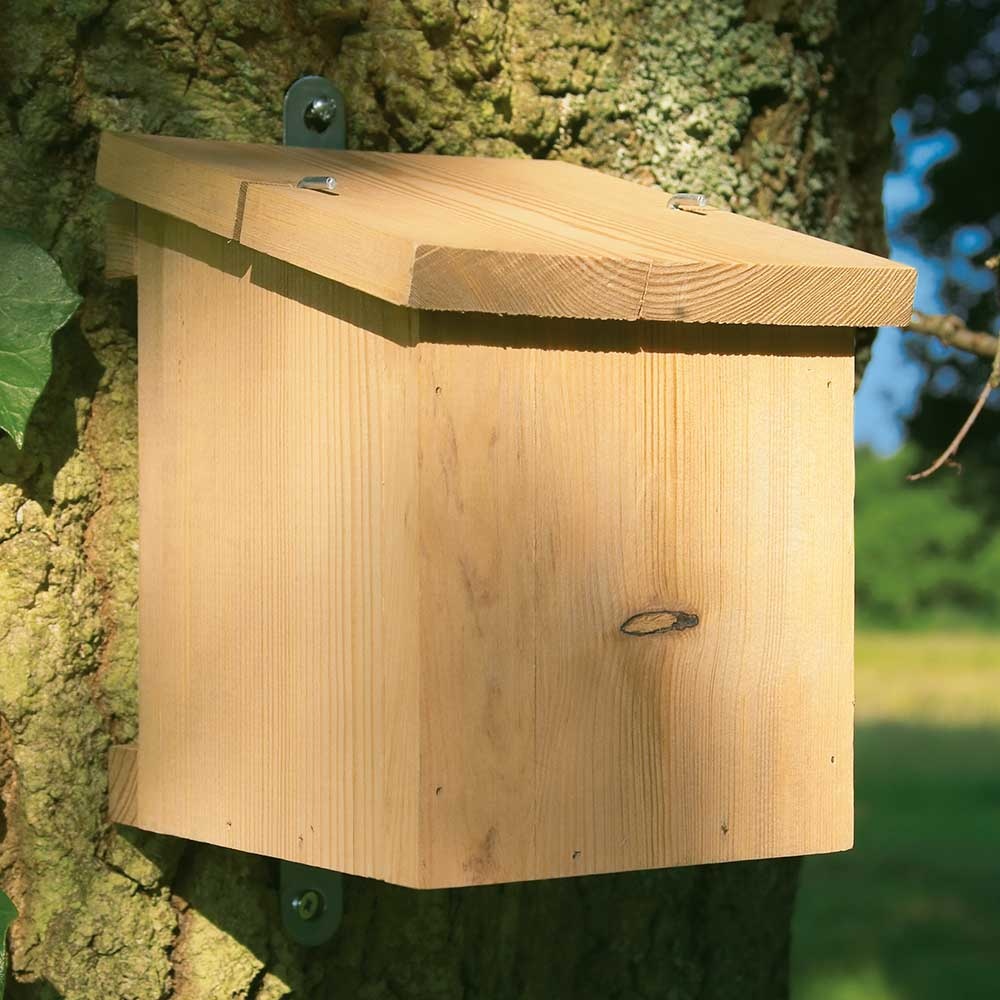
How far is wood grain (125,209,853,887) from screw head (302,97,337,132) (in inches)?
9.4

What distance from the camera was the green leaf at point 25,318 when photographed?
57.1 inches

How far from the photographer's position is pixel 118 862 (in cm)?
163

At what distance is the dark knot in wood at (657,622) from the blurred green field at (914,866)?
3.96 meters

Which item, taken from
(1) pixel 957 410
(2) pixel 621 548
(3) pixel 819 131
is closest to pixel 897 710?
(1) pixel 957 410

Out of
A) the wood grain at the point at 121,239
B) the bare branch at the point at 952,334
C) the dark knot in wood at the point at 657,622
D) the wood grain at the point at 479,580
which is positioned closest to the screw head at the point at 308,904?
the wood grain at the point at 479,580

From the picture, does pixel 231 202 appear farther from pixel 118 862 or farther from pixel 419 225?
pixel 118 862

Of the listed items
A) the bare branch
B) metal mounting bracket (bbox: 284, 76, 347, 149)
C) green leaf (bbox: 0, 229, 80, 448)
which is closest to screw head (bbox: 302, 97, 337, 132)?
metal mounting bracket (bbox: 284, 76, 347, 149)

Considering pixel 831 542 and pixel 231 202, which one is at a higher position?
pixel 231 202

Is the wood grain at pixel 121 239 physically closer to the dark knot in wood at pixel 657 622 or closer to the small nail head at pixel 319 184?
the small nail head at pixel 319 184

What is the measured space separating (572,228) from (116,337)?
1.75 ft

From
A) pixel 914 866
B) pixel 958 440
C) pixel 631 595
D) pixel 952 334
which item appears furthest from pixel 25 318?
pixel 914 866

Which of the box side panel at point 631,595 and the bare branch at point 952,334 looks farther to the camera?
the bare branch at point 952,334

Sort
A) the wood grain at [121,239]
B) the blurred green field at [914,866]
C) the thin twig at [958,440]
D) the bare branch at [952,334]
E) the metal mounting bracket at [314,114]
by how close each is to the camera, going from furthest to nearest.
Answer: the blurred green field at [914,866], the bare branch at [952,334], the thin twig at [958,440], the metal mounting bracket at [314,114], the wood grain at [121,239]

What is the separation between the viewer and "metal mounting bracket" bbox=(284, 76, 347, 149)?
5.52 feet
